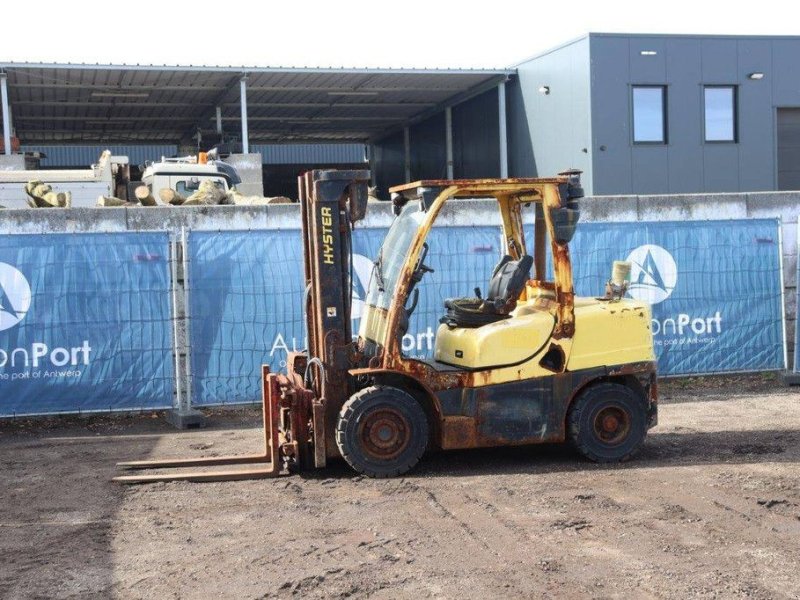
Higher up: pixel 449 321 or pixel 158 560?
pixel 449 321

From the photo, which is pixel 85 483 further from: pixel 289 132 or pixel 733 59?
pixel 289 132

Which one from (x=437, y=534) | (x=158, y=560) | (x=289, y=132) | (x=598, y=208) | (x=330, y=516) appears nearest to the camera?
(x=158, y=560)

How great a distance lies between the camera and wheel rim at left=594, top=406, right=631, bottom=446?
322 inches

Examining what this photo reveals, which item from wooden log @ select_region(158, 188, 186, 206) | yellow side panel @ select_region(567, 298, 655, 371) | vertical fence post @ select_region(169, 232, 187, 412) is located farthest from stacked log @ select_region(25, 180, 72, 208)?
yellow side panel @ select_region(567, 298, 655, 371)

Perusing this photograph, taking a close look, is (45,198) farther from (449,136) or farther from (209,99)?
(449,136)

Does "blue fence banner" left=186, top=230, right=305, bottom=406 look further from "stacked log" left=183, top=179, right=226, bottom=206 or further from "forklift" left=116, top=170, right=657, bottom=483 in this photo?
"stacked log" left=183, top=179, right=226, bottom=206

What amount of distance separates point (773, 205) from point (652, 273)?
2.57 m

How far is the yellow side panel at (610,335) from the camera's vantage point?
8.08 meters

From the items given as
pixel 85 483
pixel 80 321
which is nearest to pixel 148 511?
pixel 85 483

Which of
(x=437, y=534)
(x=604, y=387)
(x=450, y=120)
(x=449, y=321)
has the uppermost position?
A: (x=450, y=120)

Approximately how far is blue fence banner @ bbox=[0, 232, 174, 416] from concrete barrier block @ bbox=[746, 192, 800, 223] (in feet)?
26.3

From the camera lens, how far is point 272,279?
11617mm

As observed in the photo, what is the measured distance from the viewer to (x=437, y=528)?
634 cm

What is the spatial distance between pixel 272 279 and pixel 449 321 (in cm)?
372
